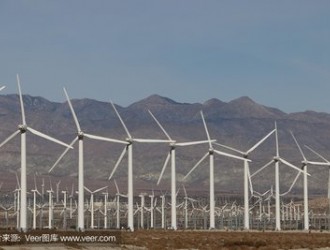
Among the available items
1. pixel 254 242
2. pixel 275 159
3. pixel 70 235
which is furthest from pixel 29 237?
pixel 275 159

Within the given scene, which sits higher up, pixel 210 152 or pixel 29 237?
pixel 210 152

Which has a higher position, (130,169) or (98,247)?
(130,169)

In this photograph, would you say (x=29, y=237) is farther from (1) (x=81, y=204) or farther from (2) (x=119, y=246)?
(1) (x=81, y=204)

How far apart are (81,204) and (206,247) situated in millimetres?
29500

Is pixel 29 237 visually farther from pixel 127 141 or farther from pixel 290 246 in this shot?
pixel 127 141

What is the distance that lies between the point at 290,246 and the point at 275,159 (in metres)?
61.8

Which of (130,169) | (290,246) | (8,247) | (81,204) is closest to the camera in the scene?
(8,247)

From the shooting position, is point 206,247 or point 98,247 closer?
point 98,247

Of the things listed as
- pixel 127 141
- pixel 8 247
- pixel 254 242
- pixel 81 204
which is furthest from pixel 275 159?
pixel 8 247

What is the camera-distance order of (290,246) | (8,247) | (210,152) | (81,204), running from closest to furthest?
1. (8,247)
2. (290,246)
3. (81,204)
4. (210,152)

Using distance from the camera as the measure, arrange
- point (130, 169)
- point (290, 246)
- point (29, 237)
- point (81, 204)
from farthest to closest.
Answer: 1. point (130, 169)
2. point (81, 204)
3. point (290, 246)
4. point (29, 237)

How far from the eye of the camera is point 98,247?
268ft

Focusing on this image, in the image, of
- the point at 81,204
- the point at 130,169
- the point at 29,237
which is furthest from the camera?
the point at 130,169

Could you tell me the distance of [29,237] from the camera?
84.3m
